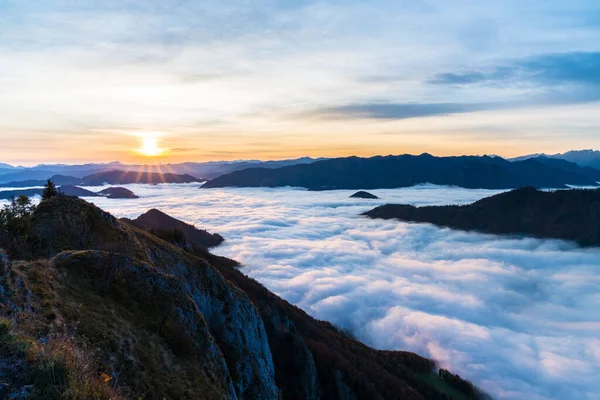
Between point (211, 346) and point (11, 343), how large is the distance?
17165mm

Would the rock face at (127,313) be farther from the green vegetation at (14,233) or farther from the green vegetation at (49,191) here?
the green vegetation at (49,191)

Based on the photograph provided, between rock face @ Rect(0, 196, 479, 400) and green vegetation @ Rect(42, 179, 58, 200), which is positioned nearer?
rock face @ Rect(0, 196, 479, 400)

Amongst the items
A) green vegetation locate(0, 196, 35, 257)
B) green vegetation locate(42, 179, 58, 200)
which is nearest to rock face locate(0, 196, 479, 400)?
green vegetation locate(0, 196, 35, 257)

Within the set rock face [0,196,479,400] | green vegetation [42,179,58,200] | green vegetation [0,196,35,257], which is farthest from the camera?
green vegetation [42,179,58,200]

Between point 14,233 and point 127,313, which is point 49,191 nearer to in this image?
point 14,233

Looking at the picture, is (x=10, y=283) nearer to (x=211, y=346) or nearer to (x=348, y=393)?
(x=211, y=346)

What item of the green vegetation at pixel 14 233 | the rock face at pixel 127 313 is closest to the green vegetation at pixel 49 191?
the green vegetation at pixel 14 233

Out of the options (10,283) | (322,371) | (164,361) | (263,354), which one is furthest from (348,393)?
(10,283)

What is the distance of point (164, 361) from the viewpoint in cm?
2038

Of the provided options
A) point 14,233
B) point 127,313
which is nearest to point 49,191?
point 14,233

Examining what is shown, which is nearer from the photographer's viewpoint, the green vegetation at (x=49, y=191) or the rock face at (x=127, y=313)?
the rock face at (x=127, y=313)

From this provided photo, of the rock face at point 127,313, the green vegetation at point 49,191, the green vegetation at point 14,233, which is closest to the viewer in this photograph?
the rock face at point 127,313

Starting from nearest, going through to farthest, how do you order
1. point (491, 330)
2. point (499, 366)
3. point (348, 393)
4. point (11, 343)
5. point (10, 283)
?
point (11, 343)
point (10, 283)
point (348, 393)
point (499, 366)
point (491, 330)

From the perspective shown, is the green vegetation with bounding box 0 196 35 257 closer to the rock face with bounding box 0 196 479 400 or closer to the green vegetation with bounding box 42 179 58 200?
the rock face with bounding box 0 196 479 400
